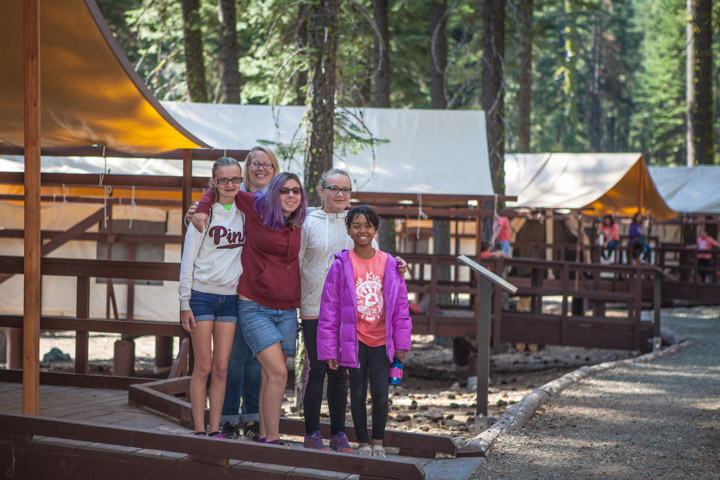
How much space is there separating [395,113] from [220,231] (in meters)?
8.45

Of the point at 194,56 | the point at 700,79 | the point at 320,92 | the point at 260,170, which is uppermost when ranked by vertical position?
the point at 700,79

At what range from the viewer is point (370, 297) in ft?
15.2

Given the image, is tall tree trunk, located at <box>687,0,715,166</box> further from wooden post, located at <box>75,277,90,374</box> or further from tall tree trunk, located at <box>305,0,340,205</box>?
wooden post, located at <box>75,277,90,374</box>

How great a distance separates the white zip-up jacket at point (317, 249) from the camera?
15.7 ft

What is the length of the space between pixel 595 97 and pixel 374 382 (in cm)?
5146

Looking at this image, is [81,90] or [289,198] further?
[81,90]

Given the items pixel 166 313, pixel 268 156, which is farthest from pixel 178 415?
pixel 166 313

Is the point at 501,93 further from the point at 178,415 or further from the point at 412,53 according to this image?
the point at 178,415

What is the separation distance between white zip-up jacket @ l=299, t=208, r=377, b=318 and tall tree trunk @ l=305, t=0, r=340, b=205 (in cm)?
463

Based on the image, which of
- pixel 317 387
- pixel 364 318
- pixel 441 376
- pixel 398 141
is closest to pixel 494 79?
pixel 398 141

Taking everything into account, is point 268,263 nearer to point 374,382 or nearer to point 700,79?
point 374,382

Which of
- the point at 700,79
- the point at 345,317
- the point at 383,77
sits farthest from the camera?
the point at 700,79

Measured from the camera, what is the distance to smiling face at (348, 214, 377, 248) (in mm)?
4602

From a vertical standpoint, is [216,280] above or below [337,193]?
→ below
